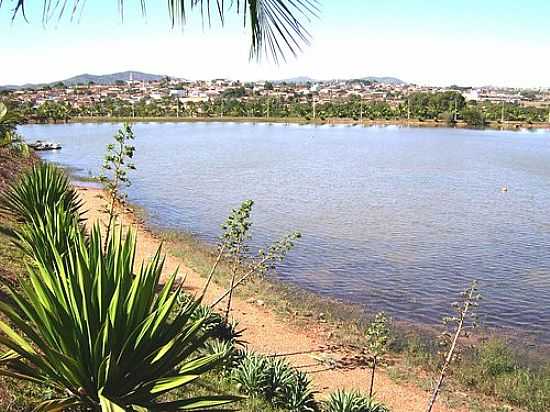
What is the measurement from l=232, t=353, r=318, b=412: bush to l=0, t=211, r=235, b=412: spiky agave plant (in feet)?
9.54

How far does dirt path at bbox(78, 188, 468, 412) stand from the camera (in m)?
7.99

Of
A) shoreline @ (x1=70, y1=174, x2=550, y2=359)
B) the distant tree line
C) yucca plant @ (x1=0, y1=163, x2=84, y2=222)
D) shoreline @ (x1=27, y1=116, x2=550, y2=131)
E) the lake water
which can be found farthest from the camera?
the distant tree line

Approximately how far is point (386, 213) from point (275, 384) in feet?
55.5

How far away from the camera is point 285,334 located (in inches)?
397

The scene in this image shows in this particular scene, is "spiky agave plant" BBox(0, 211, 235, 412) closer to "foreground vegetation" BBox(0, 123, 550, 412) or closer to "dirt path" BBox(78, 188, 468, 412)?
"foreground vegetation" BBox(0, 123, 550, 412)

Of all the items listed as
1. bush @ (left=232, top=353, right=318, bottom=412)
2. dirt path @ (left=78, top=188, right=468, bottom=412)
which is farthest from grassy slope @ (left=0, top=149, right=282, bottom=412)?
dirt path @ (left=78, top=188, right=468, bottom=412)

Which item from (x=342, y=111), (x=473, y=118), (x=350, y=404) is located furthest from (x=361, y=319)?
(x=342, y=111)

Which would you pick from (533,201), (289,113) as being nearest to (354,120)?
(289,113)

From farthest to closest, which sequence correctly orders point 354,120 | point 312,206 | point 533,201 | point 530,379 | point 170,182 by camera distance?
1. point 354,120
2. point 170,182
3. point 533,201
4. point 312,206
5. point 530,379

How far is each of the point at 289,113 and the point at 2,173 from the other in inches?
3698

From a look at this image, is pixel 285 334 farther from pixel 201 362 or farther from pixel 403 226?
pixel 403 226

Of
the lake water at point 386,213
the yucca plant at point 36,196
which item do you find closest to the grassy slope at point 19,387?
the yucca plant at point 36,196

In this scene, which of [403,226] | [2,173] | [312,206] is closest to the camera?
[2,173]

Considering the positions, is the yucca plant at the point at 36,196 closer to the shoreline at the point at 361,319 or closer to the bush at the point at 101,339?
the shoreline at the point at 361,319
